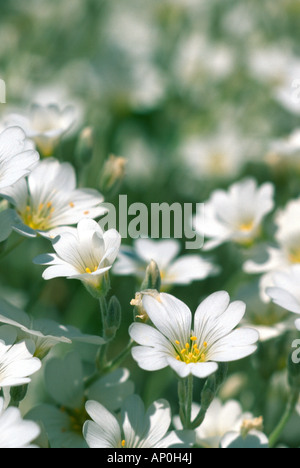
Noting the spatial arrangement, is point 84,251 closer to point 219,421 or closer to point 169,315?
point 169,315

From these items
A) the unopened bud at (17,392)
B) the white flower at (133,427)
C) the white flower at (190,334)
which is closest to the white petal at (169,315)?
the white flower at (190,334)

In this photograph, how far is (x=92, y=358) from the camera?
1.51 meters

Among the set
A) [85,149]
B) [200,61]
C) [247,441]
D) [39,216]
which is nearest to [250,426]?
[247,441]

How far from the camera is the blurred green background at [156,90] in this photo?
6.17ft

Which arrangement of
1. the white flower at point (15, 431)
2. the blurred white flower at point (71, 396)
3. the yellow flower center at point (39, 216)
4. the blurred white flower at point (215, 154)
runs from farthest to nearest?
the blurred white flower at point (215, 154)
the yellow flower center at point (39, 216)
the blurred white flower at point (71, 396)
the white flower at point (15, 431)

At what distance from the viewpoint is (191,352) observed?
96cm

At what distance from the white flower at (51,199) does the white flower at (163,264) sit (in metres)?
0.17

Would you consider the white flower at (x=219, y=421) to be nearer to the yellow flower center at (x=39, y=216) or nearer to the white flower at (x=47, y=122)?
the yellow flower center at (x=39, y=216)

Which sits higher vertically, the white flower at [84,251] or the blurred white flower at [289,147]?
the blurred white flower at [289,147]

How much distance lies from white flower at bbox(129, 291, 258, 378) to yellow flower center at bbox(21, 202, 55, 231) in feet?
0.94

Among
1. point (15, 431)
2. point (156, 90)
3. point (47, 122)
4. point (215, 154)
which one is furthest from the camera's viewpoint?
point (156, 90)

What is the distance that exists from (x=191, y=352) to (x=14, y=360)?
254mm

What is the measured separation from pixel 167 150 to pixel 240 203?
96 centimetres
